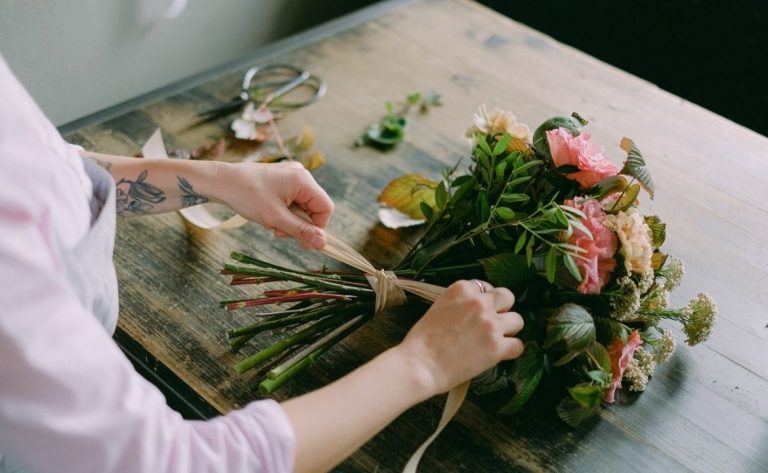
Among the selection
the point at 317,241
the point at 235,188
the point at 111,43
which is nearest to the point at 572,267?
the point at 317,241

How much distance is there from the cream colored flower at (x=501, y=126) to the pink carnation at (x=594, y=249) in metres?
0.16

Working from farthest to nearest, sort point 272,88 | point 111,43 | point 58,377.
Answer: point 111,43 → point 272,88 → point 58,377

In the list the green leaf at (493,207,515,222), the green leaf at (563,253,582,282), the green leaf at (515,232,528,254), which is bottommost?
the green leaf at (515,232,528,254)

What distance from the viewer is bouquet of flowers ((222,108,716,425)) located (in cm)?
84

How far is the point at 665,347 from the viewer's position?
0.92 meters

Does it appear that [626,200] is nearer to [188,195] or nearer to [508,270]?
[508,270]

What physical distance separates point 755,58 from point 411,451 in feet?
6.16

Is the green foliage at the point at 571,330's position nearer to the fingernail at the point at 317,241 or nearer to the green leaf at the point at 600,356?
the green leaf at the point at 600,356

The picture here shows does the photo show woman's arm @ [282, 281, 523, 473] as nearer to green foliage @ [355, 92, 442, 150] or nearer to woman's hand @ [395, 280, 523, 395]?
woman's hand @ [395, 280, 523, 395]

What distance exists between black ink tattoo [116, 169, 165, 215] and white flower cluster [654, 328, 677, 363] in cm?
70

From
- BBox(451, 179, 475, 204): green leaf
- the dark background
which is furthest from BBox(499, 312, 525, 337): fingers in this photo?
the dark background

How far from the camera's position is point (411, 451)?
84 cm

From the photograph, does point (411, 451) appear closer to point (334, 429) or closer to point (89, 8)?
point (334, 429)

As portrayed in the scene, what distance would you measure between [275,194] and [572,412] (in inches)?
18.6
